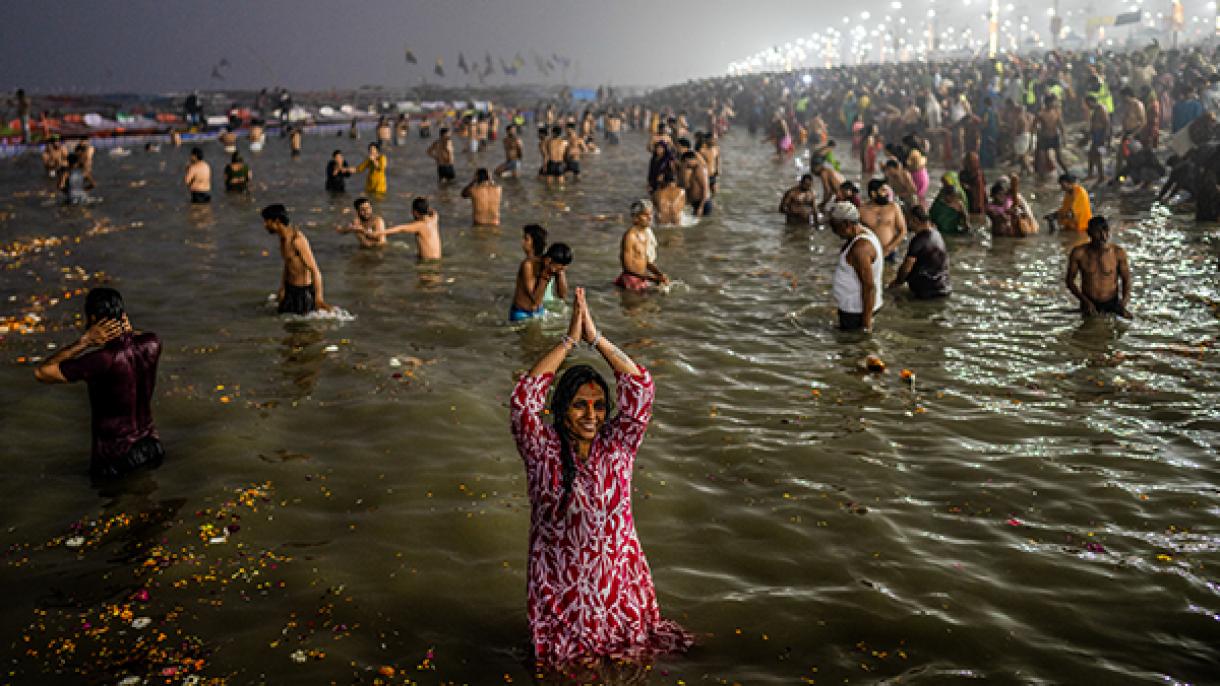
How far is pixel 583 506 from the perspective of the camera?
380 cm

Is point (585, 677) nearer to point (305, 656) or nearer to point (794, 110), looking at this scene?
point (305, 656)

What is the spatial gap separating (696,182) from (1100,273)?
29.9ft

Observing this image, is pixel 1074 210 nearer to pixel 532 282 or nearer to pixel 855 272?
pixel 855 272

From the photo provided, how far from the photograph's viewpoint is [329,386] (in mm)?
8500

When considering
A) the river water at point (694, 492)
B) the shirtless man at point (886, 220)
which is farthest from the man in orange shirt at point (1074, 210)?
the shirtless man at point (886, 220)

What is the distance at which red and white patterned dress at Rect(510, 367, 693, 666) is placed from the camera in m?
3.77

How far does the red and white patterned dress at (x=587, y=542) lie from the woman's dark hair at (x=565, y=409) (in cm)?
2

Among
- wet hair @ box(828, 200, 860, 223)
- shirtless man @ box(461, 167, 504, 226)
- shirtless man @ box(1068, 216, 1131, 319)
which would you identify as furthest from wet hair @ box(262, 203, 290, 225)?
shirtless man @ box(1068, 216, 1131, 319)

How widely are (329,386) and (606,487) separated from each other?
534 cm

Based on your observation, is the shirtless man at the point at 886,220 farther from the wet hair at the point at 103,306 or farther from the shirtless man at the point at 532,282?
the wet hair at the point at 103,306

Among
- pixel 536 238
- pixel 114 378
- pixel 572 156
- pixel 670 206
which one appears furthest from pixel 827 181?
pixel 114 378

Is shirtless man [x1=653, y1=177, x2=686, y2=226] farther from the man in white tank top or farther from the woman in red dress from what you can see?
the woman in red dress

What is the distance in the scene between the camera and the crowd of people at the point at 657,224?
12.5 feet

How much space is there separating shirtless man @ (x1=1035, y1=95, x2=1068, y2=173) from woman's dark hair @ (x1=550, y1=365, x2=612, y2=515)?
Result: 20.4 meters
